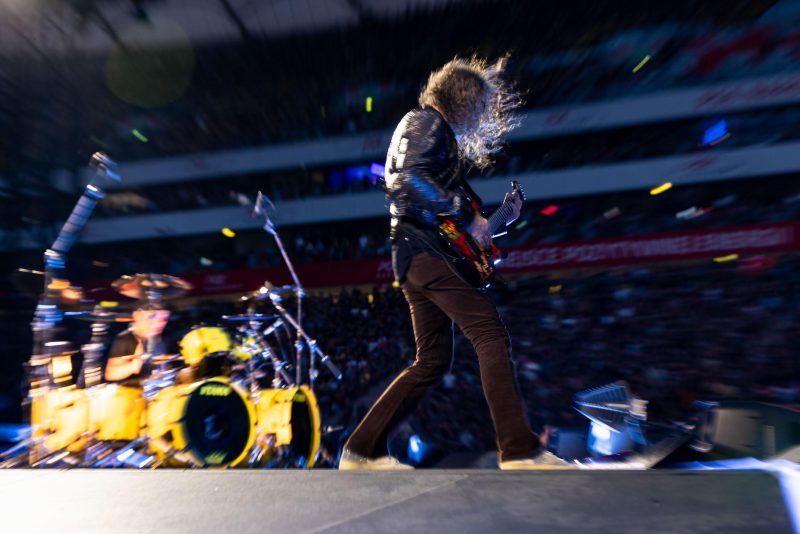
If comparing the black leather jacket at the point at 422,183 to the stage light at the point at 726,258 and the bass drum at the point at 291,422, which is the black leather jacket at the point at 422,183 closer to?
the bass drum at the point at 291,422

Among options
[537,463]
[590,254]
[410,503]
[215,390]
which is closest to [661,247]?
[590,254]

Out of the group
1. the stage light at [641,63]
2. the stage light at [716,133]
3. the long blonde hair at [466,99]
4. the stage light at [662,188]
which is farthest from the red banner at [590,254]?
the long blonde hair at [466,99]

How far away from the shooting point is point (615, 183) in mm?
12453


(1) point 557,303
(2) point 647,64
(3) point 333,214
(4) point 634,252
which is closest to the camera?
(1) point 557,303

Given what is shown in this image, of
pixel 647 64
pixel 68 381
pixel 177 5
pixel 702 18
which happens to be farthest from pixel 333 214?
pixel 68 381

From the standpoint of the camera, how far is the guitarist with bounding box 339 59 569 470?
5.60ft

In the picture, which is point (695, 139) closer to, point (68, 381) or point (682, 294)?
→ point (682, 294)

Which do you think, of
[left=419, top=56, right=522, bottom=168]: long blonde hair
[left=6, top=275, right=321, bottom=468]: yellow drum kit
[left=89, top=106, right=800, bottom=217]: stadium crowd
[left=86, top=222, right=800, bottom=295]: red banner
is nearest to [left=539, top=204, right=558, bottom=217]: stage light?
[left=89, top=106, right=800, bottom=217]: stadium crowd

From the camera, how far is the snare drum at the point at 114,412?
136 inches

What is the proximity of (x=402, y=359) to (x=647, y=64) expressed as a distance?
8.66 meters

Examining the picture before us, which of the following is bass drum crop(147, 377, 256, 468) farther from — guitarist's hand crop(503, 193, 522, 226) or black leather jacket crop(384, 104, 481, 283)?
guitarist's hand crop(503, 193, 522, 226)

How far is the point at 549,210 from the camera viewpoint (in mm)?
12523

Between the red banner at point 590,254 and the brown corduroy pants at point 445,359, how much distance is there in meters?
7.92

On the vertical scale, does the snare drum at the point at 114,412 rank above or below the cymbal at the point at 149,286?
below
